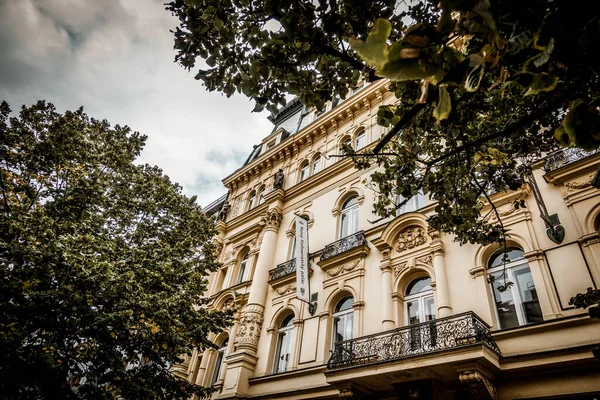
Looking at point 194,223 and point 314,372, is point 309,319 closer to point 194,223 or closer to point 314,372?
point 314,372

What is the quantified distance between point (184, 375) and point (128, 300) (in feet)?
26.4

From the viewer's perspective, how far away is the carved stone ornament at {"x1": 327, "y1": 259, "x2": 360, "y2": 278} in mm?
12512

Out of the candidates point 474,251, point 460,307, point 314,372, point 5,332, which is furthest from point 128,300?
point 474,251

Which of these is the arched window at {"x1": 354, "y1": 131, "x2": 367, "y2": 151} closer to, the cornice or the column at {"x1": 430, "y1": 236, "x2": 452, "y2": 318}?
the cornice

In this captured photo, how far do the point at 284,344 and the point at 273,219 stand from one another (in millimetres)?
6108

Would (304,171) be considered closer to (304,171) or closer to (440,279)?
(304,171)

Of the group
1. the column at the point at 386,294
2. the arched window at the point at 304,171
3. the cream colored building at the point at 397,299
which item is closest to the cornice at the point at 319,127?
the cream colored building at the point at 397,299

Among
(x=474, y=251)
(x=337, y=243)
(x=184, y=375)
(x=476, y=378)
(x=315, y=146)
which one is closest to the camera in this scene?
(x=476, y=378)

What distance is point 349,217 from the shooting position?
48.2 feet

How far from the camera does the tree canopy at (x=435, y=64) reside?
1.74 metres

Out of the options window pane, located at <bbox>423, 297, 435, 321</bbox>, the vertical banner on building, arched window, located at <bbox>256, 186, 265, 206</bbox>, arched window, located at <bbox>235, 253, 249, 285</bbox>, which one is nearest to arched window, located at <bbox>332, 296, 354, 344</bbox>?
the vertical banner on building

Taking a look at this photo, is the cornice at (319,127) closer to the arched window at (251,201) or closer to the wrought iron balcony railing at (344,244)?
the arched window at (251,201)

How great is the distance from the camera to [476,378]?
7.12m

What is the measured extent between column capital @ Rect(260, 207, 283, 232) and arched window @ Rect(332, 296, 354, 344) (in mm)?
5776
